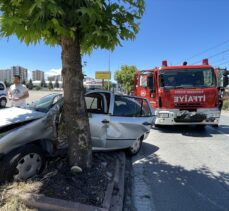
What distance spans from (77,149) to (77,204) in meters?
1.01

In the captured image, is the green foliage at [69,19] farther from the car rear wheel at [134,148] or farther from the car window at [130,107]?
the car rear wheel at [134,148]

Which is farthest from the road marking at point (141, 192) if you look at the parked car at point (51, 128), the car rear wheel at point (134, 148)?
the parked car at point (51, 128)

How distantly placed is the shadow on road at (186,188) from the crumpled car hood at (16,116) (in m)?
2.28

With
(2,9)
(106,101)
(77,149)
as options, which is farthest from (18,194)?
(106,101)

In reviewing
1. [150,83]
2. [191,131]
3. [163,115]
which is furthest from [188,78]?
[191,131]

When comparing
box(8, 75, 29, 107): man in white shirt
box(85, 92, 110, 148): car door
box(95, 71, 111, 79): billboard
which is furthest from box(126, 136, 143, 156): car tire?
box(95, 71, 111, 79): billboard

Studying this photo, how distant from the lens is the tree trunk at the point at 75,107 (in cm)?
355

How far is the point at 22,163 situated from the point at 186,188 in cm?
264

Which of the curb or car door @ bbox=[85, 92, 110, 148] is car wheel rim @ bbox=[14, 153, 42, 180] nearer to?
the curb

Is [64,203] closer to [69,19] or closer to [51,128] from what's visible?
[51,128]

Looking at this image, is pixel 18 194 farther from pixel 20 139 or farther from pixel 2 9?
pixel 2 9

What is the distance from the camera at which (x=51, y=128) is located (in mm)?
4098

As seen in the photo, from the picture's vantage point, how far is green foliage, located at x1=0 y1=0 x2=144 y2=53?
271 centimetres

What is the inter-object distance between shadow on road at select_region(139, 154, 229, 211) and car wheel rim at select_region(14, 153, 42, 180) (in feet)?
6.16
